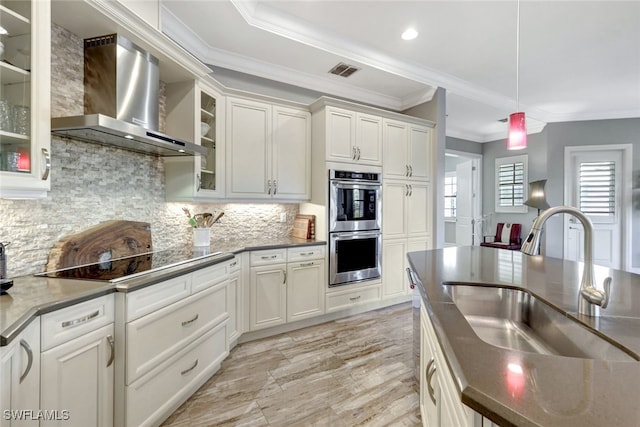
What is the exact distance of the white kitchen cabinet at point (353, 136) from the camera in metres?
3.28

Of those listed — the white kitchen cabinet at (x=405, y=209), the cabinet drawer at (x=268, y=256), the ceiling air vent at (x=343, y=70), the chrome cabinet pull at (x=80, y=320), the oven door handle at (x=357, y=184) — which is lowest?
the chrome cabinet pull at (x=80, y=320)

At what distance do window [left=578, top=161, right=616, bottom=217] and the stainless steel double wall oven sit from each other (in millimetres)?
4386

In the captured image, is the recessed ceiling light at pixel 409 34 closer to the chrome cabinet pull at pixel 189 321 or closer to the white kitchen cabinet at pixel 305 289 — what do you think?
the white kitchen cabinet at pixel 305 289

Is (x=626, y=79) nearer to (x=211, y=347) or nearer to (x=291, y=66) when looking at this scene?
(x=291, y=66)

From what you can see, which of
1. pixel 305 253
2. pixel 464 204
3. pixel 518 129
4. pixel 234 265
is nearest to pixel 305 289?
pixel 305 253

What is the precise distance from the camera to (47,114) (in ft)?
4.74

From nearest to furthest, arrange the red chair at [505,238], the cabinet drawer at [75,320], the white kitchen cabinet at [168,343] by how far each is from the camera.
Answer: the cabinet drawer at [75,320], the white kitchen cabinet at [168,343], the red chair at [505,238]

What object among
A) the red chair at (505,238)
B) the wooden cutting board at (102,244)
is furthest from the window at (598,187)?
the wooden cutting board at (102,244)

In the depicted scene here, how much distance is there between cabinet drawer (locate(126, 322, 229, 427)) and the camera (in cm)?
156

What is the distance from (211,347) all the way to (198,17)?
2.63m

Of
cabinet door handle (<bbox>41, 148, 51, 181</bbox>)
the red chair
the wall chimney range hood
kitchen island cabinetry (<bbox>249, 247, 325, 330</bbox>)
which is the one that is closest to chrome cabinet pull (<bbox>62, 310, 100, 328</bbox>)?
cabinet door handle (<bbox>41, 148, 51, 181</bbox>)

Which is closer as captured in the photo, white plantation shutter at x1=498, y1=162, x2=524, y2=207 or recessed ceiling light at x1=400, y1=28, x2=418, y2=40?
recessed ceiling light at x1=400, y1=28, x2=418, y2=40

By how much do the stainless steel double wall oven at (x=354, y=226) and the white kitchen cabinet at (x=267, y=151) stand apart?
390mm

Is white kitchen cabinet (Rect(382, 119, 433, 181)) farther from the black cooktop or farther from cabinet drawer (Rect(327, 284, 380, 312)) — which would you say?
the black cooktop
